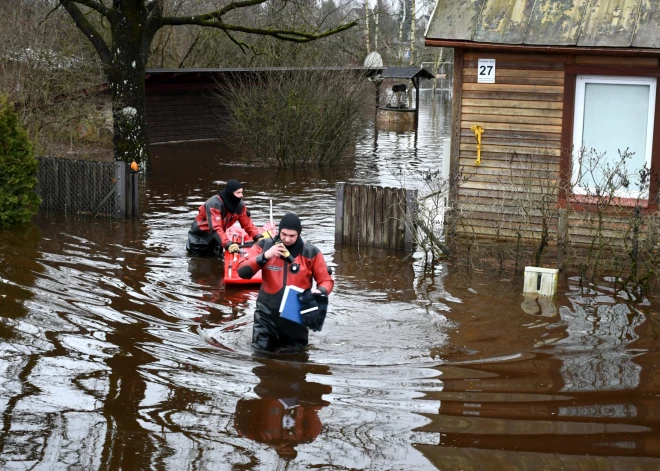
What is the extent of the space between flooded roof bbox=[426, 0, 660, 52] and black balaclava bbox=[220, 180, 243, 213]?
3.93 metres

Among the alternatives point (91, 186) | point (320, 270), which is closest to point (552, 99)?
point (320, 270)

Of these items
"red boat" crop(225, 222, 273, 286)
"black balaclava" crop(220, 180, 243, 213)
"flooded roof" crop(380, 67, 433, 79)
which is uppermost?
"flooded roof" crop(380, 67, 433, 79)

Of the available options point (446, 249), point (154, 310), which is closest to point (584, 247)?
point (446, 249)

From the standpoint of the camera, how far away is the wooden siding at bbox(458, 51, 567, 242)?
14.4 metres

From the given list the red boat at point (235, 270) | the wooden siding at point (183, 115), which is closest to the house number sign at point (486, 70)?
the red boat at point (235, 270)

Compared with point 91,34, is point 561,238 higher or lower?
lower

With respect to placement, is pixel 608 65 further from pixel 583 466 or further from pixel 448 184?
pixel 583 466

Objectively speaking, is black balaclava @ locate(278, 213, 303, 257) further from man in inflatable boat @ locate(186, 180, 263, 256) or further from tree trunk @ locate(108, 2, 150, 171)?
tree trunk @ locate(108, 2, 150, 171)

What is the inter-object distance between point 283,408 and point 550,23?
8836 mm

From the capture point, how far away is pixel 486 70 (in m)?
14.6

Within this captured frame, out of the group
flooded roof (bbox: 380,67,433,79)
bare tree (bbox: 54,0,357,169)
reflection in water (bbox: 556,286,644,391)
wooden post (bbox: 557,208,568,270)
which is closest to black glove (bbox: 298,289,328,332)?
reflection in water (bbox: 556,286,644,391)

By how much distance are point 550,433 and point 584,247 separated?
779 centimetres

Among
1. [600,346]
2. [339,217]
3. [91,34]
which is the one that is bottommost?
[600,346]

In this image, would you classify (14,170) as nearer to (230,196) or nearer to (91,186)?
(91,186)
